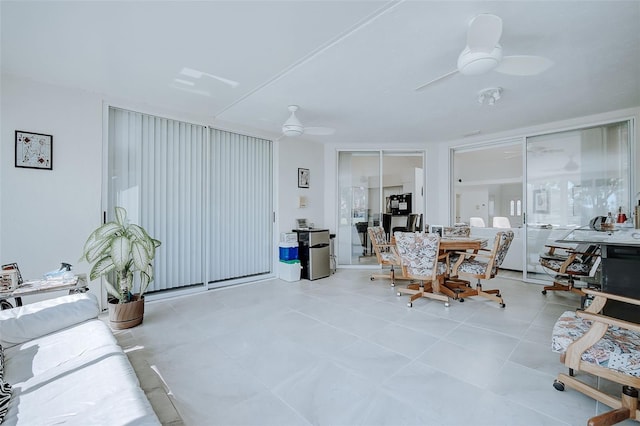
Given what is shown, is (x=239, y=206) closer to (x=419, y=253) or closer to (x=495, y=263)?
(x=419, y=253)

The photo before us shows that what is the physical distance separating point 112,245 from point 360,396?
267 centimetres

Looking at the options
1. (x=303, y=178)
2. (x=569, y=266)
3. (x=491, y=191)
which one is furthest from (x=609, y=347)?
(x=491, y=191)

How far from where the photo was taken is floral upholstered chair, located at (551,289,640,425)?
150 cm

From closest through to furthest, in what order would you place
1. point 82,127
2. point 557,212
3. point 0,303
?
point 0,303 < point 82,127 < point 557,212

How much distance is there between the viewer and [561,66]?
272cm

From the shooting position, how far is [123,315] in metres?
2.84

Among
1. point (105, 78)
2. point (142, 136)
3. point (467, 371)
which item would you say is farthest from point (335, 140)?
point (467, 371)

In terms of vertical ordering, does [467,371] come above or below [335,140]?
below

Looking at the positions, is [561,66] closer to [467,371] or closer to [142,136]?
[467,371]

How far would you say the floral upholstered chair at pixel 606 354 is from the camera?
150cm

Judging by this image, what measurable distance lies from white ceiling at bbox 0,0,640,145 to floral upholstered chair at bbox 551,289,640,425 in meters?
2.08

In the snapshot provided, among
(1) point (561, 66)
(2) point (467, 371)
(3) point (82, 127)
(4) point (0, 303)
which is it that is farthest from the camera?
(3) point (82, 127)

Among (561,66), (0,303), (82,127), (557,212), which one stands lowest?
(0,303)

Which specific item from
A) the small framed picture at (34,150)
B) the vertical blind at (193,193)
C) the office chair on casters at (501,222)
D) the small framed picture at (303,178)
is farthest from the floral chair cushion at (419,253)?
the small framed picture at (34,150)
